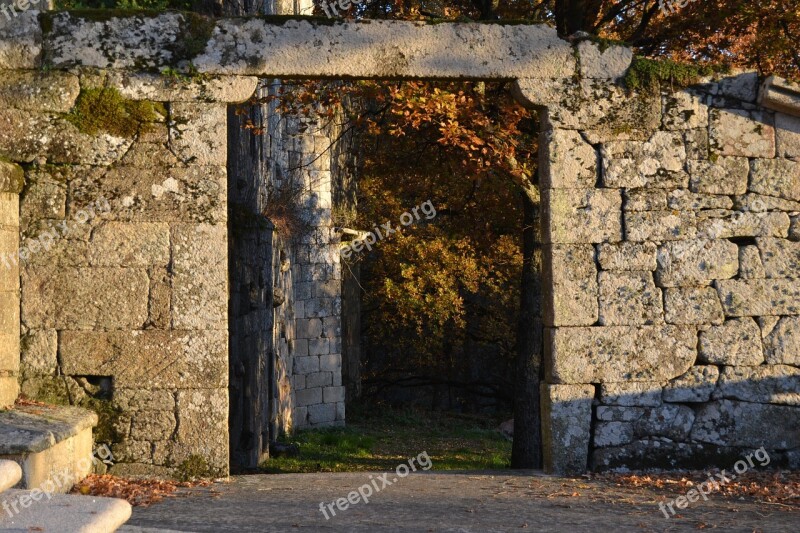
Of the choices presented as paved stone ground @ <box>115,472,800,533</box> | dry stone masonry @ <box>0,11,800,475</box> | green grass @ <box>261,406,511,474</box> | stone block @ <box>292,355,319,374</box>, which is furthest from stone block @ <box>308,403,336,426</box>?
dry stone masonry @ <box>0,11,800,475</box>

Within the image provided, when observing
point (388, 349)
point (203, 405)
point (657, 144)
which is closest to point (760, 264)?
point (657, 144)

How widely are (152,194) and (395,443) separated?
8157mm

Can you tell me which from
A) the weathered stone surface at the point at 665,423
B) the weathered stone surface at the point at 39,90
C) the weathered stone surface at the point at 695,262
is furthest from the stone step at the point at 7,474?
the weathered stone surface at the point at 695,262

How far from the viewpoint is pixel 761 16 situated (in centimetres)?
976

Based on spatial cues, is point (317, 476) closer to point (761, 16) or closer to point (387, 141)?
point (761, 16)

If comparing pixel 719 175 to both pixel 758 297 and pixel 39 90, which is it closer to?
pixel 758 297

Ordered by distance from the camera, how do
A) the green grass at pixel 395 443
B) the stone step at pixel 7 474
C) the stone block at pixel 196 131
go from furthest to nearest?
the green grass at pixel 395 443 → the stone block at pixel 196 131 → the stone step at pixel 7 474

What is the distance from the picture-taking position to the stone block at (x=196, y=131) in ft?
21.8

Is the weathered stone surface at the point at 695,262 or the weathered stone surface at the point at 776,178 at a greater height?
the weathered stone surface at the point at 776,178

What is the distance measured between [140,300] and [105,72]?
1.57 m

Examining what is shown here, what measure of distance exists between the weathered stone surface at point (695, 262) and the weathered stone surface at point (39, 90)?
167 inches

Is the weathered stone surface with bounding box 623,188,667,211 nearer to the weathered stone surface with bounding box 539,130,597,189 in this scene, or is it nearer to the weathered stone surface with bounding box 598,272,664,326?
the weathered stone surface with bounding box 539,130,597,189

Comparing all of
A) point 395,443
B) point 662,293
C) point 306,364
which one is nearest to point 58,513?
point 662,293

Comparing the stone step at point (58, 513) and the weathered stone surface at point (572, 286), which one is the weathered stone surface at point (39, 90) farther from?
the weathered stone surface at point (572, 286)
